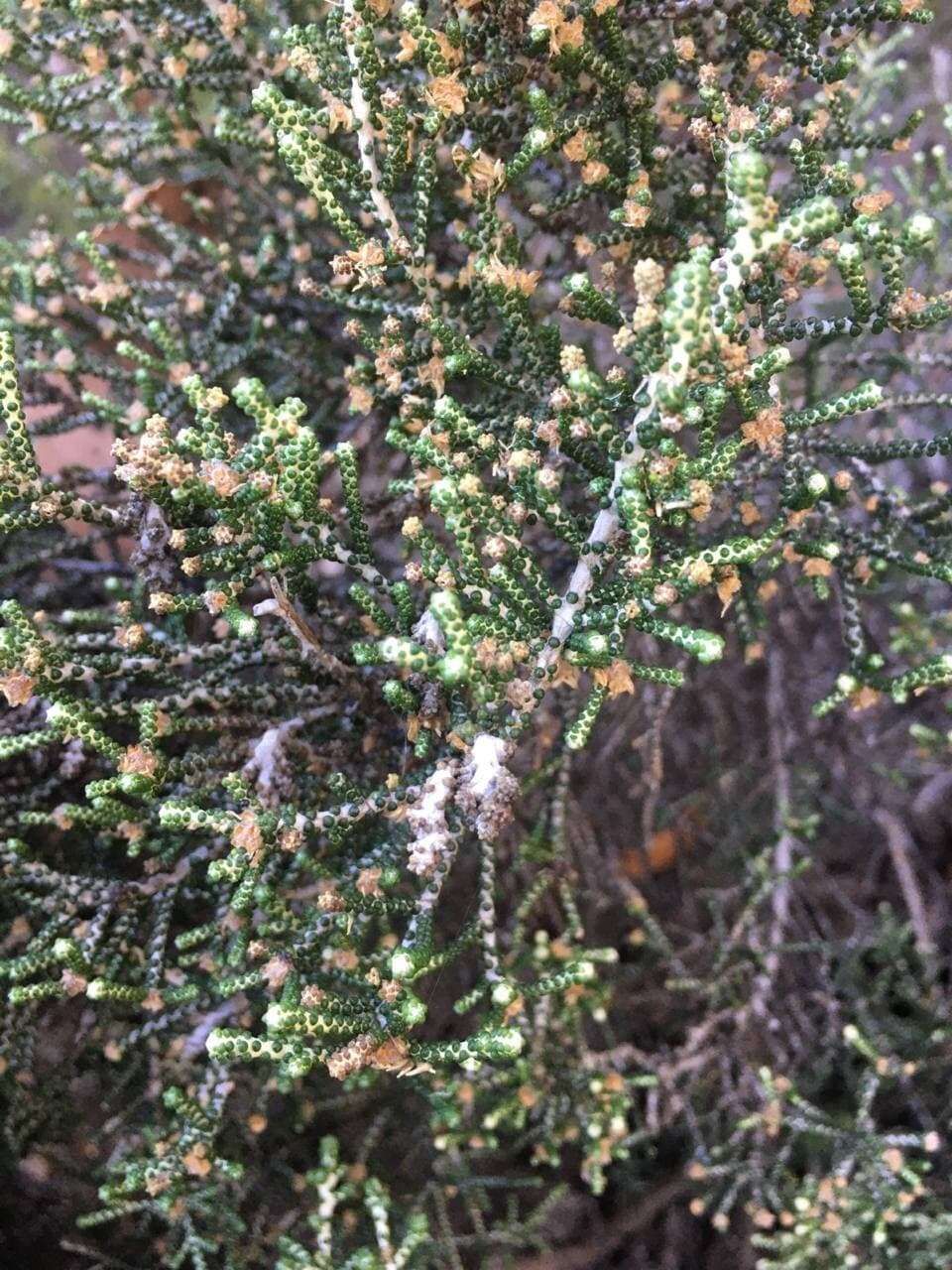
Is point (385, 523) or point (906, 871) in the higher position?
point (385, 523)

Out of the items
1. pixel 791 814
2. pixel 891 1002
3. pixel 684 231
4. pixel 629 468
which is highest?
pixel 684 231

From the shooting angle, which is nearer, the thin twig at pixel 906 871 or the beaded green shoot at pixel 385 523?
the beaded green shoot at pixel 385 523

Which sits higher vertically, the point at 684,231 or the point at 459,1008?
the point at 684,231

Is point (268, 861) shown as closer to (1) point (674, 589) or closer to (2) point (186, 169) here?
(1) point (674, 589)

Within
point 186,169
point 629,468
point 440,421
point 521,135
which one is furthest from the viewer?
point 186,169

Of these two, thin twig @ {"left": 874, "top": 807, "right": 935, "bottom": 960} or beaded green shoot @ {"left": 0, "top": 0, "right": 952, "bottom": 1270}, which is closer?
Result: beaded green shoot @ {"left": 0, "top": 0, "right": 952, "bottom": 1270}

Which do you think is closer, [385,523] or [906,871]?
[385,523]

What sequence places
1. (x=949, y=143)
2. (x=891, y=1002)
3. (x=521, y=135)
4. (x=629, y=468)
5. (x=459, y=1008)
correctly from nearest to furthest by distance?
1. (x=629, y=468)
2. (x=459, y=1008)
3. (x=521, y=135)
4. (x=891, y=1002)
5. (x=949, y=143)

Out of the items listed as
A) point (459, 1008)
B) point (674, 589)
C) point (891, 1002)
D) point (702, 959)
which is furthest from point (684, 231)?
point (891, 1002)
